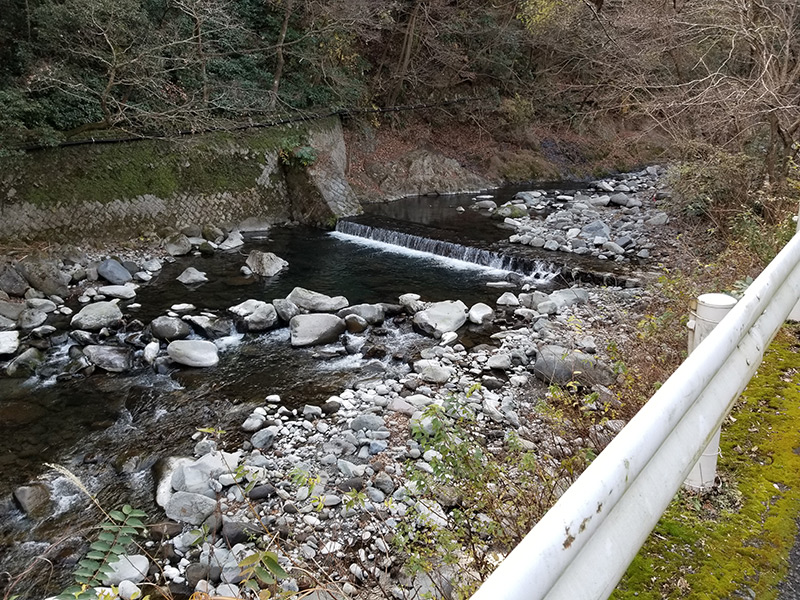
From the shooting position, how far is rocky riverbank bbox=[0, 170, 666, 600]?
3822 millimetres

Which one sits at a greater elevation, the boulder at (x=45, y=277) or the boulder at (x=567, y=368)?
the boulder at (x=567, y=368)

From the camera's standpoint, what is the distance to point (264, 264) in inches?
400

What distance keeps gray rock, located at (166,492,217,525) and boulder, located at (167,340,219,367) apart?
266 cm

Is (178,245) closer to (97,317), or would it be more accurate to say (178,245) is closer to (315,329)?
(97,317)

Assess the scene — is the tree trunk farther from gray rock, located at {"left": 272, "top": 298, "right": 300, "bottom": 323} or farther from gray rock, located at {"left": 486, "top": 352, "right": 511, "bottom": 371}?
gray rock, located at {"left": 486, "top": 352, "right": 511, "bottom": 371}

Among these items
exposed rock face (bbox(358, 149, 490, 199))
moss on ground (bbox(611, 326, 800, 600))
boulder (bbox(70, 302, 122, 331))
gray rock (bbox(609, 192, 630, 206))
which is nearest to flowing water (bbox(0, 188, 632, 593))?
boulder (bbox(70, 302, 122, 331))

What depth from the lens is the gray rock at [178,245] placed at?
11000mm

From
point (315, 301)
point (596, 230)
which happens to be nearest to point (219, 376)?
point (315, 301)

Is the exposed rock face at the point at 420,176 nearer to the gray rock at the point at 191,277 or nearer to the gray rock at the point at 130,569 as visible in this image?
the gray rock at the point at 191,277

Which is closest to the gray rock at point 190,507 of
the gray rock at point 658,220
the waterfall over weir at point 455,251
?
the waterfall over weir at point 455,251

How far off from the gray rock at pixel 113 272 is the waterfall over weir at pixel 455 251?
4776 millimetres

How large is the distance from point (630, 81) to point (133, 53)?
359 inches

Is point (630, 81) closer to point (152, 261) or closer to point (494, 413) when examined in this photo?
point (494, 413)

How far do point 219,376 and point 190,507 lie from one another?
8.15 ft
